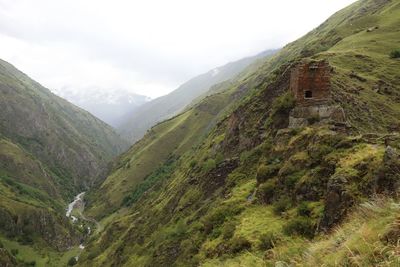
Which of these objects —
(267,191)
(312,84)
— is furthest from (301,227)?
(312,84)

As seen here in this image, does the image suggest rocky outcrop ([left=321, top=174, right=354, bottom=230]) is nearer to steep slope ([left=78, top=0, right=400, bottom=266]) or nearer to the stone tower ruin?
steep slope ([left=78, top=0, right=400, bottom=266])

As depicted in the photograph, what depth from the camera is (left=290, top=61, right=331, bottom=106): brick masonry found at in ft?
137

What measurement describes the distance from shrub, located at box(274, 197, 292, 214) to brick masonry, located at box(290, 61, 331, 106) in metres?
14.9

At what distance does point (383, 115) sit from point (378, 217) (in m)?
39.3

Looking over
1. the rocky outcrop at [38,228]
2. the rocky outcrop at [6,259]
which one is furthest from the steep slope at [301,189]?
the rocky outcrop at [38,228]

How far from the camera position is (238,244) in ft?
94.8

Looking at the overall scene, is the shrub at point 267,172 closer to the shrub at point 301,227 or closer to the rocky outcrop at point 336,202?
the shrub at point 301,227

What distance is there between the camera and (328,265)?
441 inches

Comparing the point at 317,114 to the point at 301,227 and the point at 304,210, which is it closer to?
the point at 304,210

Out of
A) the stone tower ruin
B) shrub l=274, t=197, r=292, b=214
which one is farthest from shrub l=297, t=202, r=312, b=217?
A: the stone tower ruin

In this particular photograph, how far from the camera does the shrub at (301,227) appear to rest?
23.7 metres

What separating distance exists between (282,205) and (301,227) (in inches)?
221

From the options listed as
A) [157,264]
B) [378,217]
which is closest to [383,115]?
[157,264]

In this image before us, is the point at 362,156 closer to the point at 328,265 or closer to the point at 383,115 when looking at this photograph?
the point at 328,265
